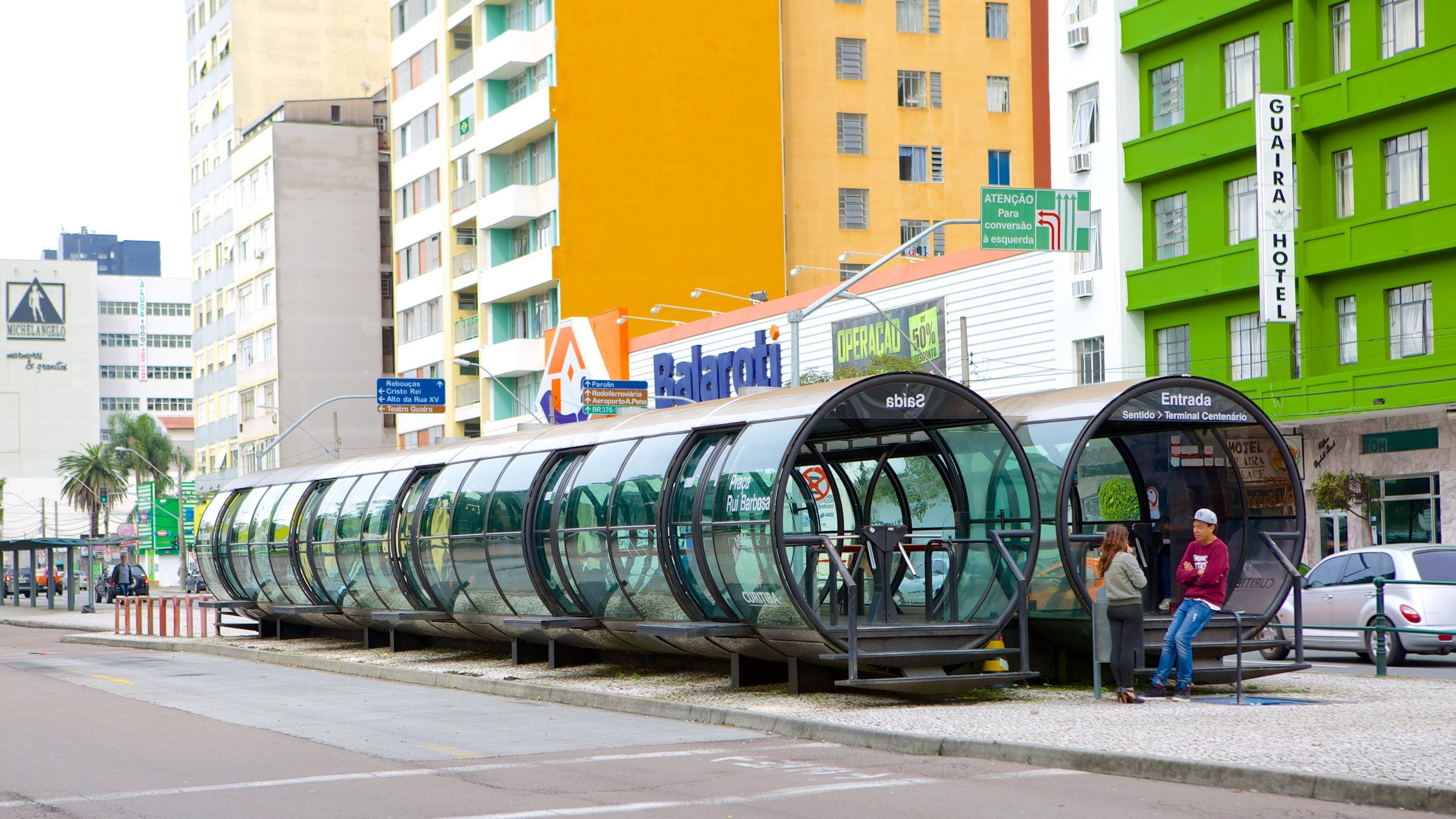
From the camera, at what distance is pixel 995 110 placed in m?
65.9

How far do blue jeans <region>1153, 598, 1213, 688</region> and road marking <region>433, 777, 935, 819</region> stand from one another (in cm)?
495

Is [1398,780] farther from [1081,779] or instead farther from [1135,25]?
[1135,25]

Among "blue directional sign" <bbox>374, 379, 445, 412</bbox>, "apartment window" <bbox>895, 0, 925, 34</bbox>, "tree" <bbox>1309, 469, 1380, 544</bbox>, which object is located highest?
"apartment window" <bbox>895, 0, 925, 34</bbox>

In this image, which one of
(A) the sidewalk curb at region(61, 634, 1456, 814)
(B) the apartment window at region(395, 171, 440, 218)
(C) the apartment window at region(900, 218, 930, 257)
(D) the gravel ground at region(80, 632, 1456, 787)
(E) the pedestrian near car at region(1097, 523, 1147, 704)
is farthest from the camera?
(B) the apartment window at region(395, 171, 440, 218)

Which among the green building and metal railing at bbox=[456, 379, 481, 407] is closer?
the green building

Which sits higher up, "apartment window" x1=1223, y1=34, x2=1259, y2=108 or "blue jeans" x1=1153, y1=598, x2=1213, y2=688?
"apartment window" x1=1223, y1=34, x2=1259, y2=108

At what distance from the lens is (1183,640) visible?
15414 mm

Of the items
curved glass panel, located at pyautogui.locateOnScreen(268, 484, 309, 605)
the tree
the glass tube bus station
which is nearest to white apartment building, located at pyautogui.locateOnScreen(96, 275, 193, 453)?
curved glass panel, located at pyautogui.locateOnScreen(268, 484, 309, 605)

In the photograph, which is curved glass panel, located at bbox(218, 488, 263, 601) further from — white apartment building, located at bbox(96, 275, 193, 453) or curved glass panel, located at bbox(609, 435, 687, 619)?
white apartment building, located at bbox(96, 275, 193, 453)

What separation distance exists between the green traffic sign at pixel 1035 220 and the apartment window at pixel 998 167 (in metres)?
34.8

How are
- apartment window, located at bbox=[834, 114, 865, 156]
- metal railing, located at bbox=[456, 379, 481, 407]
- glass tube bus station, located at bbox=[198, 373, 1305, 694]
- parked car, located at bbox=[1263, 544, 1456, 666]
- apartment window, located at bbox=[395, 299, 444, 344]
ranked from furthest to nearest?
1. apartment window, located at bbox=[395, 299, 444, 344]
2. metal railing, located at bbox=[456, 379, 481, 407]
3. apartment window, located at bbox=[834, 114, 865, 156]
4. parked car, located at bbox=[1263, 544, 1456, 666]
5. glass tube bus station, located at bbox=[198, 373, 1305, 694]

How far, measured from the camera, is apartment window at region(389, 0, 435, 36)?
72438 millimetres

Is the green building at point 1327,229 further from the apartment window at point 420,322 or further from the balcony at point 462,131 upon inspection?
the apartment window at point 420,322

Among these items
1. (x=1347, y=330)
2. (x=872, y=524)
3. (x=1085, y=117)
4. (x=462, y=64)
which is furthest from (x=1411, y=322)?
(x=462, y=64)
